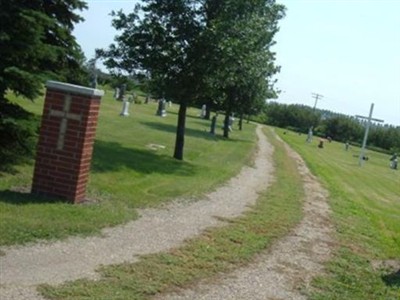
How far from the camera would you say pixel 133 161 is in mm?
16000

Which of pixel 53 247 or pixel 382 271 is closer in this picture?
pixel 53 247

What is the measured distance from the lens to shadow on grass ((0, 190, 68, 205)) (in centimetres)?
875

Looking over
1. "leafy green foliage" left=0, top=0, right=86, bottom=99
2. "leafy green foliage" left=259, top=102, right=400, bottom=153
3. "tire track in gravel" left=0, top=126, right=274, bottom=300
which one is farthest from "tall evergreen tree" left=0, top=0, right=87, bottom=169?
"leafy green foliage" left=259, top=102, right=400, bottom=153

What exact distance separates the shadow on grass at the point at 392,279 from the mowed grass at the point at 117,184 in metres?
3.84

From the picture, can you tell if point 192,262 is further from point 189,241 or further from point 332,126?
point 332,126

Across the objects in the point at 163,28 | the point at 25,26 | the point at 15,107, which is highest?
the point at 163,28

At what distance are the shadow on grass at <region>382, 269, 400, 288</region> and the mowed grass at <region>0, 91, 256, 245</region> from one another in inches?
151

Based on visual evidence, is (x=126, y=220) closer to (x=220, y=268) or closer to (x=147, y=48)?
(x=220, y=268)

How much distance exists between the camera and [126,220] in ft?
29.3

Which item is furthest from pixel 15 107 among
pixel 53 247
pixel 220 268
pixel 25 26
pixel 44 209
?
pixel 220 268

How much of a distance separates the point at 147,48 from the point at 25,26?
765cm

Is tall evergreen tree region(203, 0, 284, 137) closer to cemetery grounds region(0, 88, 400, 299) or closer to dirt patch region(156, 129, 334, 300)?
cemetery grounds region(0, 88, 400, 299)

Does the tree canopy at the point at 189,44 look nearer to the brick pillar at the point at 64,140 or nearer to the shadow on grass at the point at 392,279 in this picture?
the brick pillar at the point at 64,140

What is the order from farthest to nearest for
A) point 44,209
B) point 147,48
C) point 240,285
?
point 147,48
point 44,209
point 240,285
